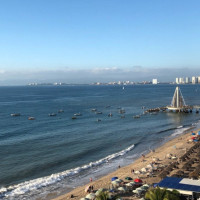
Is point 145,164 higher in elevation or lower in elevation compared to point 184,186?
lower

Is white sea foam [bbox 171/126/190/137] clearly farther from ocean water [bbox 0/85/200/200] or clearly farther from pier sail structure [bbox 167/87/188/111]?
pier sail structure [bbox 167/87/188/111]

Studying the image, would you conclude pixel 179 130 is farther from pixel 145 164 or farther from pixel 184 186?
pixel 184 186

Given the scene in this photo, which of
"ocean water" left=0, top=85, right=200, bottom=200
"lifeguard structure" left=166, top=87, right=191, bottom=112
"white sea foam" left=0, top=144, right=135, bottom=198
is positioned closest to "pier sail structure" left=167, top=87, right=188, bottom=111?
"lifeguard structure" left=166, top=87, right=191, bottom=112

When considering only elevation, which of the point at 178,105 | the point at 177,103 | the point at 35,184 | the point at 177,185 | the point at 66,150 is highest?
the point at 177,103

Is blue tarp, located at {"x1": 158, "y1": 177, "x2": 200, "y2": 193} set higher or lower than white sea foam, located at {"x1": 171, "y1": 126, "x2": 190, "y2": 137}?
higher

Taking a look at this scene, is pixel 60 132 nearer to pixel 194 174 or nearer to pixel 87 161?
pixel 87 161

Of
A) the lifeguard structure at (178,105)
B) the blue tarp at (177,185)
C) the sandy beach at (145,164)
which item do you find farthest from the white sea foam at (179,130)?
the blue tarp at (177,185)

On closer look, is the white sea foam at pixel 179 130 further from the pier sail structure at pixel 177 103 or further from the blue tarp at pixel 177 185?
the blue tarp at pixel 177 185

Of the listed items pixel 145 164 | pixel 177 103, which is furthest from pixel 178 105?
pixel 145 164
